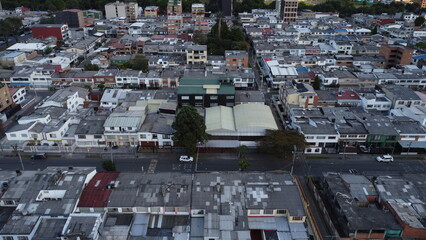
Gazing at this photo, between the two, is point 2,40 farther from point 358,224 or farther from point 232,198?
point 358,224

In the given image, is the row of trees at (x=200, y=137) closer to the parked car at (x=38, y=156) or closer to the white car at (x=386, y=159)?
the white car at (x=386, y=159)

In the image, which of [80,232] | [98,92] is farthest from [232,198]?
[98,92]

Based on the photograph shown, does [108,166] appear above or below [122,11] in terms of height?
below

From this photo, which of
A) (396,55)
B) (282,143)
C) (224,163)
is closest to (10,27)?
(224,163)

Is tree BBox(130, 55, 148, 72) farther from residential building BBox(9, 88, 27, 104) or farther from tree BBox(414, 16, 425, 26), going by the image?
tree BBox(414, 16, 425, 26)

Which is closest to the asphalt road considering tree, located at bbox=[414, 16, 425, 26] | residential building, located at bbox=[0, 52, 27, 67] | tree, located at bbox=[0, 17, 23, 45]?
residential building, located at bbox=[0, 52, 27, 67]

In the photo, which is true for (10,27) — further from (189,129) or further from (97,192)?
(97,192)
